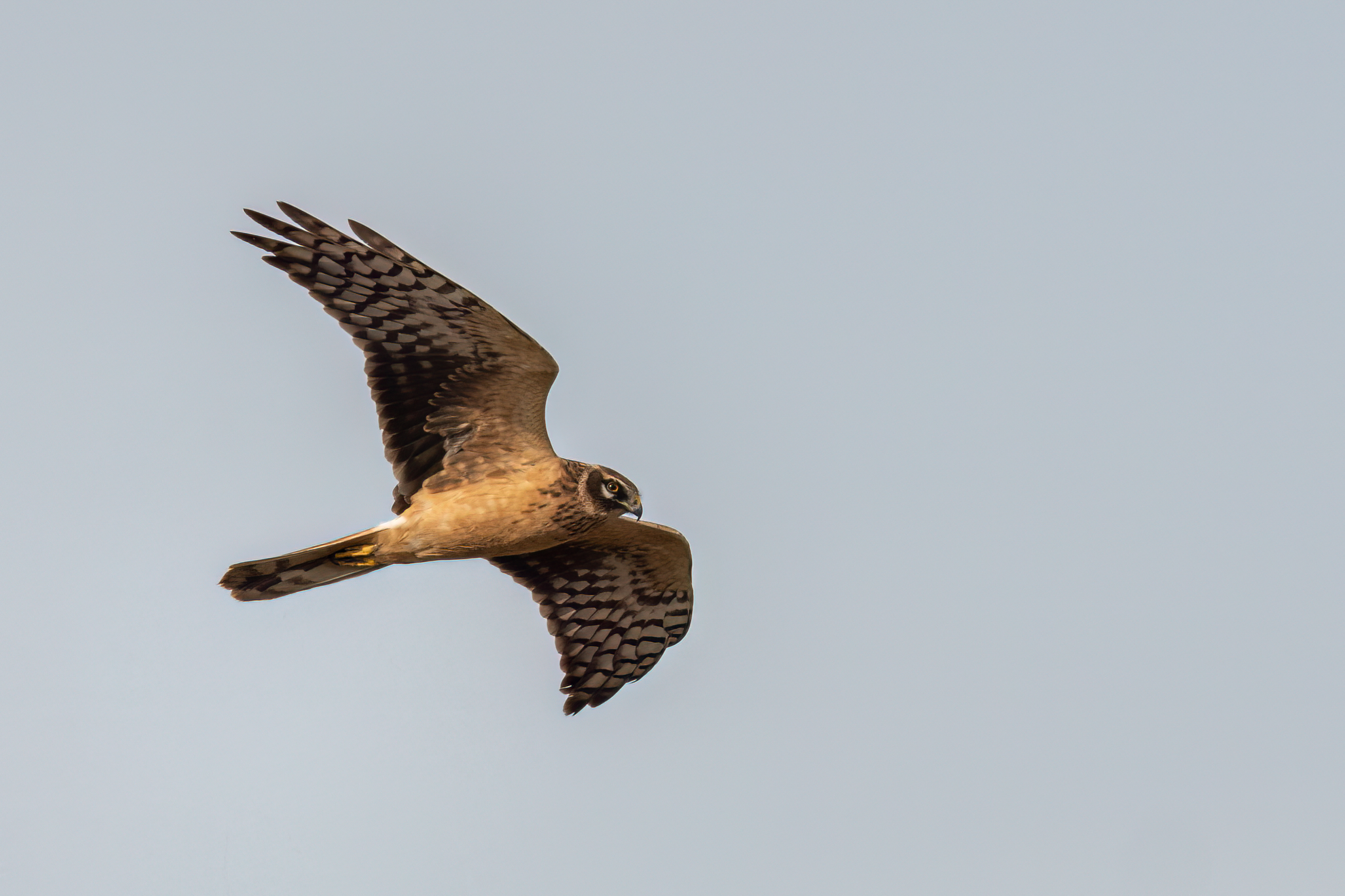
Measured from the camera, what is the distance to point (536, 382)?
11922 mm

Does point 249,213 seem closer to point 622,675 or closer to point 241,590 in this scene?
point 241,590

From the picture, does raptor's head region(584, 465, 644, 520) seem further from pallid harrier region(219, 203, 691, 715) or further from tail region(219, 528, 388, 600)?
tail region(219, 528, 388, 600)

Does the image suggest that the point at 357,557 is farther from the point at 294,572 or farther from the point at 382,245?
the point at 382,245

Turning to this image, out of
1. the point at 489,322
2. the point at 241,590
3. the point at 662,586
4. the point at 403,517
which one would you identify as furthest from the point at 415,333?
the point at 662,586

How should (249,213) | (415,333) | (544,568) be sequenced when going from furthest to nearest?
(544,568) < (415,333) < (249,213)

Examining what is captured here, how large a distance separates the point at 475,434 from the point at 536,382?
2.29ft

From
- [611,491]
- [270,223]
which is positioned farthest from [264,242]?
[611,491]

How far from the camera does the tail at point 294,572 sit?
11.9 metres

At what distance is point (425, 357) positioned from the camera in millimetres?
12016

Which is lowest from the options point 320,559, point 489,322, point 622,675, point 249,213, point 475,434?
point 622,675

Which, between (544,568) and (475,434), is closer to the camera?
(475,434)

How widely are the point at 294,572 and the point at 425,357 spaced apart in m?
2.01

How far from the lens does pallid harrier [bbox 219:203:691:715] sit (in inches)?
463

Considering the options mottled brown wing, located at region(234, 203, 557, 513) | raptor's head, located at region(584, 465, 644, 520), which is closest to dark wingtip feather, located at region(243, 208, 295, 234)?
mottled brown wing, located at region(234, 203, 557, 513)
